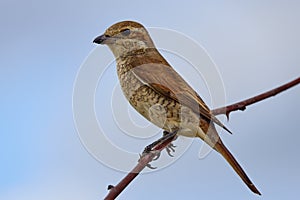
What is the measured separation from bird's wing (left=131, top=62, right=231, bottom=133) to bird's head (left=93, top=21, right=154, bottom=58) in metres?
0.22

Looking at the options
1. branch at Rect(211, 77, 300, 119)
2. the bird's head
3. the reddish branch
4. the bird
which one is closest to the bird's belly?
the bird

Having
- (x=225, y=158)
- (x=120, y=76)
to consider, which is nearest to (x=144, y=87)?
(x=120, y=76)

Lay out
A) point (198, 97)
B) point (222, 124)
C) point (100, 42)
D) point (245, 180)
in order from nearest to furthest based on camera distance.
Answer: point (245, 180) < point (222, 124) < point (100, 42) < point (198, 97)

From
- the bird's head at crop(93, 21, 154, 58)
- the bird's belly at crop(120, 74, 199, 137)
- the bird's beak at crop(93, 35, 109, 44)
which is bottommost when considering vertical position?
the bird's belly at crop(120, 74, 199, 137)

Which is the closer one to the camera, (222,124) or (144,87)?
(222,124)

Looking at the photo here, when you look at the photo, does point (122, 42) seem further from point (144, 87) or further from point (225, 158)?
point (225, 158)

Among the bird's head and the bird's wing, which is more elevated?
the bird's head

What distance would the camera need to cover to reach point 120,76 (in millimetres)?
4320

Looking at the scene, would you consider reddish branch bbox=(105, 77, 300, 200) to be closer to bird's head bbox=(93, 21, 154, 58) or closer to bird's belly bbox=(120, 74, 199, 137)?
bird's belly bbox=(120, 74, 199, 137)

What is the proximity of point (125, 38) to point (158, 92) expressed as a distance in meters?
0.63

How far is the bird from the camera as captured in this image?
12.3 feet

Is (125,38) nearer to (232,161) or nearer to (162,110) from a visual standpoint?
(162,110)

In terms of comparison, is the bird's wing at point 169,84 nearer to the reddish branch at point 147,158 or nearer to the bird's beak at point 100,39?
the bird's beak at point 100,39

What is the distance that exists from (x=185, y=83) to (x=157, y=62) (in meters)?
0.42
